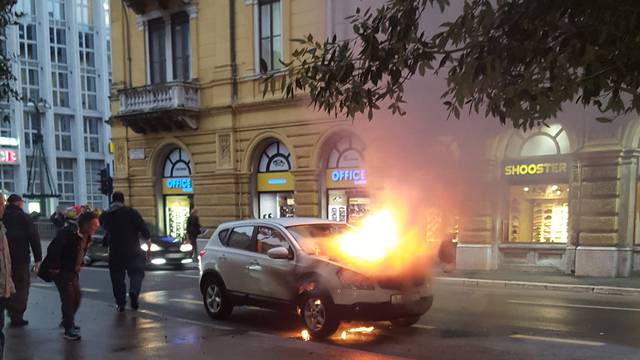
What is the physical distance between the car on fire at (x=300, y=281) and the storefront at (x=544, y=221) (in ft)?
19.3

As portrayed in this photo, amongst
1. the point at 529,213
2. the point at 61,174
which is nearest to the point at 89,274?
the point at 529,213

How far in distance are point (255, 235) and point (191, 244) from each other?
8.85 metres

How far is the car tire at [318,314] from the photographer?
19.4 feet

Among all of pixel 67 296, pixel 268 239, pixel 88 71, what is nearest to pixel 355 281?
pixel 268 239

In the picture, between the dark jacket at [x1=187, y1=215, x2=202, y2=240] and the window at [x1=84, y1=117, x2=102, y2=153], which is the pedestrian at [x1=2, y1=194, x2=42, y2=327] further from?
the window at [x1=84, y1=117, x2=102, y2=153]

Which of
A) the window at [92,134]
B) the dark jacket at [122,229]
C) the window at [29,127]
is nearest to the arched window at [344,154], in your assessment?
the dark jacket at [122,229]

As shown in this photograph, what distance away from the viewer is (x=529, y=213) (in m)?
11.4

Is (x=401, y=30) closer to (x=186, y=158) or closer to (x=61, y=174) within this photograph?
(x=186, y=158)

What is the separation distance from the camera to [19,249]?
6.33m

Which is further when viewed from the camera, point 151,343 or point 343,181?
point 343,181

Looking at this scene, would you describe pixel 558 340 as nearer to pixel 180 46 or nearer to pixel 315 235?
pixel 315 235

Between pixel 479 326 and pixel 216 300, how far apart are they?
325cm

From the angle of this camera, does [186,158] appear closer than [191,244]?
No

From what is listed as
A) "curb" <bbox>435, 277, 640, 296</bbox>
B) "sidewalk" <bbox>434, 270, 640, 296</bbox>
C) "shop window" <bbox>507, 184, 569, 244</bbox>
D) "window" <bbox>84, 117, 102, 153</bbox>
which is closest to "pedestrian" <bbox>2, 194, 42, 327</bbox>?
"curb" <bbox>435, 277, 640, 296</bbox>
